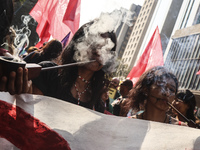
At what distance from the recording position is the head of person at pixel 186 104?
354 centimetres

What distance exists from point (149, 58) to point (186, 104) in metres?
2.63

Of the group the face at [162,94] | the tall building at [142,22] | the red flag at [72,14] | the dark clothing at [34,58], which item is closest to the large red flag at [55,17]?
the red flag at [72,14]

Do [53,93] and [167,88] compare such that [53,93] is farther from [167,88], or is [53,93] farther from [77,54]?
[167,88]

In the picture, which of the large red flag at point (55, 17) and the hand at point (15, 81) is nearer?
the hand at point (15, 81)

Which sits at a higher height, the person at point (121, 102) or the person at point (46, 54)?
the person at point (46, 54)

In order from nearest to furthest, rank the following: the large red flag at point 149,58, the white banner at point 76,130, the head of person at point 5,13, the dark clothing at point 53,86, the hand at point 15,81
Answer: the hand at point 15,81, the white banner at point 76,130, the head of person at point 5,13, the dark clothing at point 53,86, the large red flag at point 149,58

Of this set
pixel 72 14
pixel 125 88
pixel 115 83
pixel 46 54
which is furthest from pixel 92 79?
pixel 72 14

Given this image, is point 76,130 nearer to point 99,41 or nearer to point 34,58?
point 99,41

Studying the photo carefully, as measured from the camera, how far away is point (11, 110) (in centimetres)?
117

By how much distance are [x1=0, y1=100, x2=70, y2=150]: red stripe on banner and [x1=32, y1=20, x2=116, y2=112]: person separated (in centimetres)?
55

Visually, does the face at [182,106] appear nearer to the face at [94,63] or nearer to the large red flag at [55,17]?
the face at [94,63]

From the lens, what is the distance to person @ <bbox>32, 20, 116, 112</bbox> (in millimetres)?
1796

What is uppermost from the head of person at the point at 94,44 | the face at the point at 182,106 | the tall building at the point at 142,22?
the tall building at the point at 142,22

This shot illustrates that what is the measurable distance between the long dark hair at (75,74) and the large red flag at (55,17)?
11.0 ft
